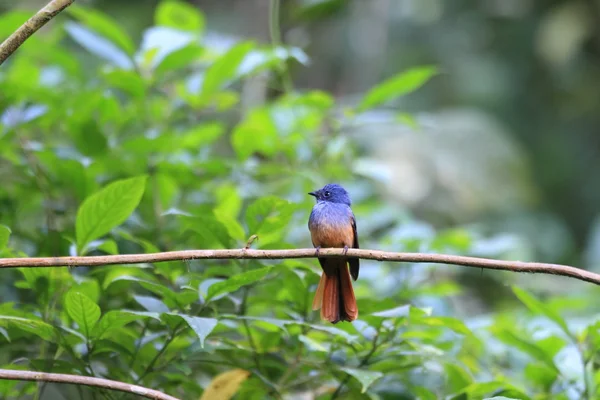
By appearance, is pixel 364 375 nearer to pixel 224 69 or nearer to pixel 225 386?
pixel 225 386

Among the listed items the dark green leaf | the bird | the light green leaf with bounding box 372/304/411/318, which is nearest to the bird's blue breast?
the bird

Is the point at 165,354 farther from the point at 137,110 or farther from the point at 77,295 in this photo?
the point at 137,110

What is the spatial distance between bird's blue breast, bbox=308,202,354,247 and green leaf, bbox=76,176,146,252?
2.55 ft

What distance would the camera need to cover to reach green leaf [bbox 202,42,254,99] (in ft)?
10.1

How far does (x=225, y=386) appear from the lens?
88.7 inches

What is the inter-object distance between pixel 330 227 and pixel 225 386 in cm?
76

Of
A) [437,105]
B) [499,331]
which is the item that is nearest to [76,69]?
[499,331]

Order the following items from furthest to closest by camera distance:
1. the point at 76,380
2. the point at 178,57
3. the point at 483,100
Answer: the point at 483,100
the point at 178,57
the point at 76,380

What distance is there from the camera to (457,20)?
368 inches

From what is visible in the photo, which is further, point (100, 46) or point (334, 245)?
point (100, 46)

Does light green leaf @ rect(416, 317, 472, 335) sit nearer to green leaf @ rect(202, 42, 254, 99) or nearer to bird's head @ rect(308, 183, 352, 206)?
bird's head @ rect(308, 183, 352, 206)

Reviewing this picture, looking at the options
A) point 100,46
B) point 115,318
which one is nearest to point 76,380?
point 115,318

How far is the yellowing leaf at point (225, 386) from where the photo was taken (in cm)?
224

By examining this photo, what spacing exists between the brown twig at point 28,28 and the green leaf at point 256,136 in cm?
140
